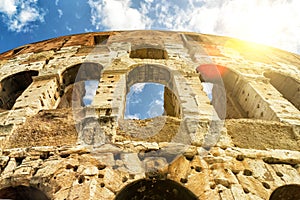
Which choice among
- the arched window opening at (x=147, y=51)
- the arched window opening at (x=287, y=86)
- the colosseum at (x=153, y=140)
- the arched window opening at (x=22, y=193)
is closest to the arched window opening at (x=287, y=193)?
the colosseum at (x=153, y=140)

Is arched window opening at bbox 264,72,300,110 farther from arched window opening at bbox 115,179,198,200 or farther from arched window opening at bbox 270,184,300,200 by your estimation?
arched window opening at bbox 115,179,198,200

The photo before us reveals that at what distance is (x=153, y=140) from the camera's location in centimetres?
449

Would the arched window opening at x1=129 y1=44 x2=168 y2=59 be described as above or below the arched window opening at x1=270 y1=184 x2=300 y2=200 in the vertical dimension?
above

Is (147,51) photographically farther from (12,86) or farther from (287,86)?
(287,86)

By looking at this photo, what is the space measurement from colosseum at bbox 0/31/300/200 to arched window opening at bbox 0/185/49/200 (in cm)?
1

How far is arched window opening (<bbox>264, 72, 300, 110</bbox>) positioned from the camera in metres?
7.99

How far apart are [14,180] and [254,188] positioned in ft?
11.9

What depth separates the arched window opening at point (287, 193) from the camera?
3645mm

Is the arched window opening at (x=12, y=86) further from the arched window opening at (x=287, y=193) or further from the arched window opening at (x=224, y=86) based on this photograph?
the arched window opening at (x=287, y=193)

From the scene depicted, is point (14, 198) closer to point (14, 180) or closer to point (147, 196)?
point (14, 180)

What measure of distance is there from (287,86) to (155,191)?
6807 mm

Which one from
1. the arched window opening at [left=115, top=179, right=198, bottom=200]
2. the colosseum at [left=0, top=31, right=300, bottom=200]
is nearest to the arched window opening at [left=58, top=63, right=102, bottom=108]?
the colosseum at [left=0, top=31, right=300, bottom=200]

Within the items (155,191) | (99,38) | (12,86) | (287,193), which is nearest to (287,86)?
(287,193)

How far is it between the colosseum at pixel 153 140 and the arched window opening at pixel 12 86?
48 millimetres
